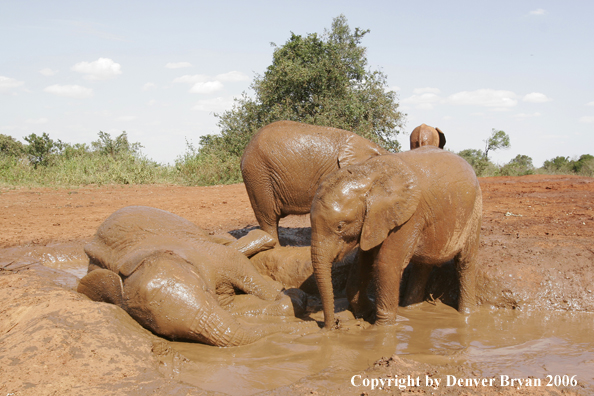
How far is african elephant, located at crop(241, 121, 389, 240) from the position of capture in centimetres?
663

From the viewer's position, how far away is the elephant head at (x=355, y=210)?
4238mm

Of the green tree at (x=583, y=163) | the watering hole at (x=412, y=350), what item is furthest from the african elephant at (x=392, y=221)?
the green tree at (x=583, y=163)

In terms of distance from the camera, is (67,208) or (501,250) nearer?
(501,250)

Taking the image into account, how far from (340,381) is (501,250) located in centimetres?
369

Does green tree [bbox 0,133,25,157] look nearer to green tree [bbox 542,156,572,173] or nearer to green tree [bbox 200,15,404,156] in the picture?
green tree [bbox 200,15,404,156]

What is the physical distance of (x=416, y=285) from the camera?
561 centimetres

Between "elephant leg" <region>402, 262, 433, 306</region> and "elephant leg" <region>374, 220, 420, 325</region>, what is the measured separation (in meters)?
0.94

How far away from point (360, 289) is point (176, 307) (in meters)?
2.09

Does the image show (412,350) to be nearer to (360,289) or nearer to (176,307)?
(360,289)

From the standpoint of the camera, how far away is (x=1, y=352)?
345 centimetres

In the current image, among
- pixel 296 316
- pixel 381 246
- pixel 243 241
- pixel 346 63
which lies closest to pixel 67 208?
pixel 243 241

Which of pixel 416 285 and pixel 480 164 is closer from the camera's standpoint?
pixel 416 285

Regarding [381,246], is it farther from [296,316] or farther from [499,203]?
[499,203]

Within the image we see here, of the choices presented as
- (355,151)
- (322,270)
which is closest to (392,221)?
(322,270)
